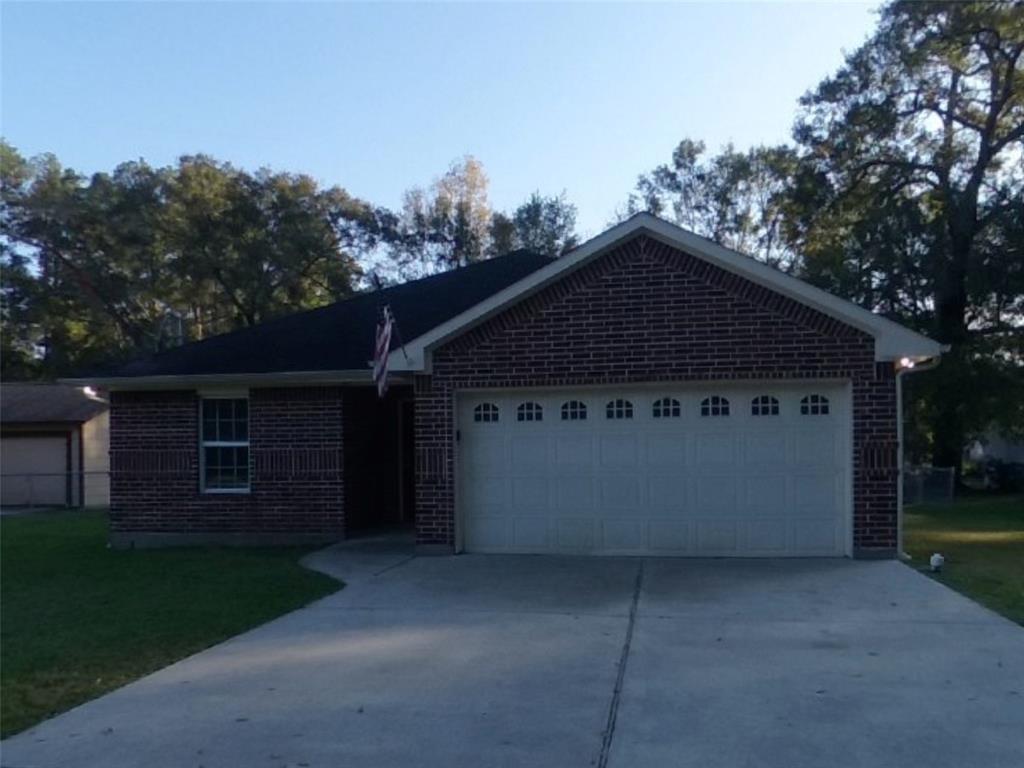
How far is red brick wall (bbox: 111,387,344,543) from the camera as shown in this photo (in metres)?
16.2

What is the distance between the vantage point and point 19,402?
3156 cm

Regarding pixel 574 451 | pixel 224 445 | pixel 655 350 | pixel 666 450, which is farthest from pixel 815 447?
pixel 224 445

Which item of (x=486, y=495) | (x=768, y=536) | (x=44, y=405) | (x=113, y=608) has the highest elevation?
(x=44, y=405)

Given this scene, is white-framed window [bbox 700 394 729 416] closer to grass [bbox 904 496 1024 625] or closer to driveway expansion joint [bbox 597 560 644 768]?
grass [bbox 904 496 1024 625]

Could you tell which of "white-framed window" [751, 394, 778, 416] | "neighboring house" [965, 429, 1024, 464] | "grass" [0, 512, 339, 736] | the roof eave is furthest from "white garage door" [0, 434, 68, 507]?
"neighboring house" [965, 429, 1024, 464]

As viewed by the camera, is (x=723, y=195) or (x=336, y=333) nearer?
(x=336, y=333)

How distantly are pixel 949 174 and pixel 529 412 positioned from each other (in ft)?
71.9

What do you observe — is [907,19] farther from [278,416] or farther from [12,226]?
[12,226]

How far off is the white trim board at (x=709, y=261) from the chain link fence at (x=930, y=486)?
1561 centimetres

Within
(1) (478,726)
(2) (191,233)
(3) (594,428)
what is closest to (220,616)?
(1) (478,726)

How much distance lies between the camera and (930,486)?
28422 millimetres

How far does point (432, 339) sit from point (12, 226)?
33072 millimetres

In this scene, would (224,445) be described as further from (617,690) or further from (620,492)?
(617,690)

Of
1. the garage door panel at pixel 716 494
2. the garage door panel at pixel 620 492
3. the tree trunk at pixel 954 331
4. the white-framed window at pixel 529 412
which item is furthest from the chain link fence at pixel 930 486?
the white-framed window at pixel 529 412
